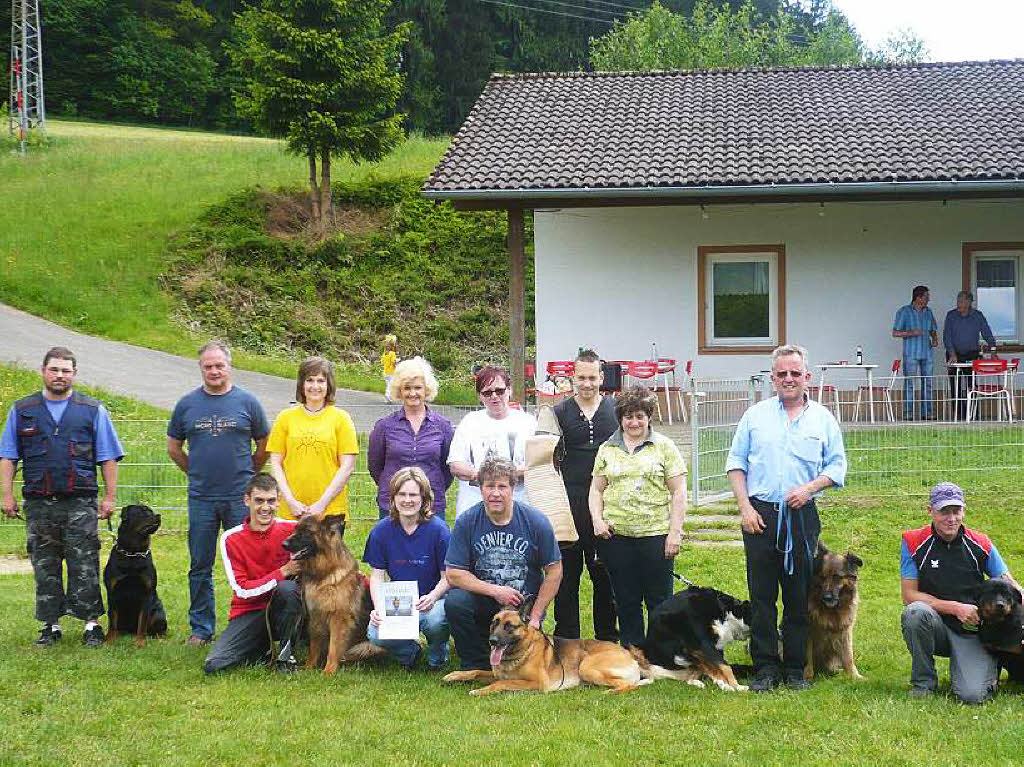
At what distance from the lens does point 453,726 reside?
204 inches

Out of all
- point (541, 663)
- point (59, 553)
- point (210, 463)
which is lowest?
point (541, 663)

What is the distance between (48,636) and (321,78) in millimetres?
21431

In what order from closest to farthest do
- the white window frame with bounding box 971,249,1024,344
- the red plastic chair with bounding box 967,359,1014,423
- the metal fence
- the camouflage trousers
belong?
the camouflage trousers
the metal fence
the red plastic chair with bounding box 967,359,1014,423
the white window frame with bounding box 971,249,1024,344

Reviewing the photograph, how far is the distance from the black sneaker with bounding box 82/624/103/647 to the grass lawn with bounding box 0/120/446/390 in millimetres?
14224

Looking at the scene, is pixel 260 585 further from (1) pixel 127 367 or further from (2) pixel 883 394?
(1) pixel 127 367

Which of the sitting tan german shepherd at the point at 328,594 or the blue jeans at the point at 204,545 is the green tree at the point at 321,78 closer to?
the blue jeans at the point at 204,545

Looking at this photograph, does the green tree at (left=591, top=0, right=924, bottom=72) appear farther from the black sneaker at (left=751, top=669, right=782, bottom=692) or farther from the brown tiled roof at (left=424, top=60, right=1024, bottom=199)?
the black sneaker at (left=751, top=669, right=782, bottom=692)

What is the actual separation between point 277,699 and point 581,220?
11.8 metres

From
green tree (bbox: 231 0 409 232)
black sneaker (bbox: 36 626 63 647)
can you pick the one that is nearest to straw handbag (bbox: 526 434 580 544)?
black sneaker (bbox: 36 626 63 647)

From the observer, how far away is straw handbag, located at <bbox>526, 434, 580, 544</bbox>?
20.6 ft

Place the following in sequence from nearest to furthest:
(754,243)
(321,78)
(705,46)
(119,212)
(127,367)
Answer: (754,243) < (127,367) < (321,78) < (119,212) < (705,46)

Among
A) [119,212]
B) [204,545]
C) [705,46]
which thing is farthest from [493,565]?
[705,46]

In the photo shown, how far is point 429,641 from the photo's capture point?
6461 mm

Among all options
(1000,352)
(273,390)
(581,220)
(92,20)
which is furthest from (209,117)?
(1000,352)
